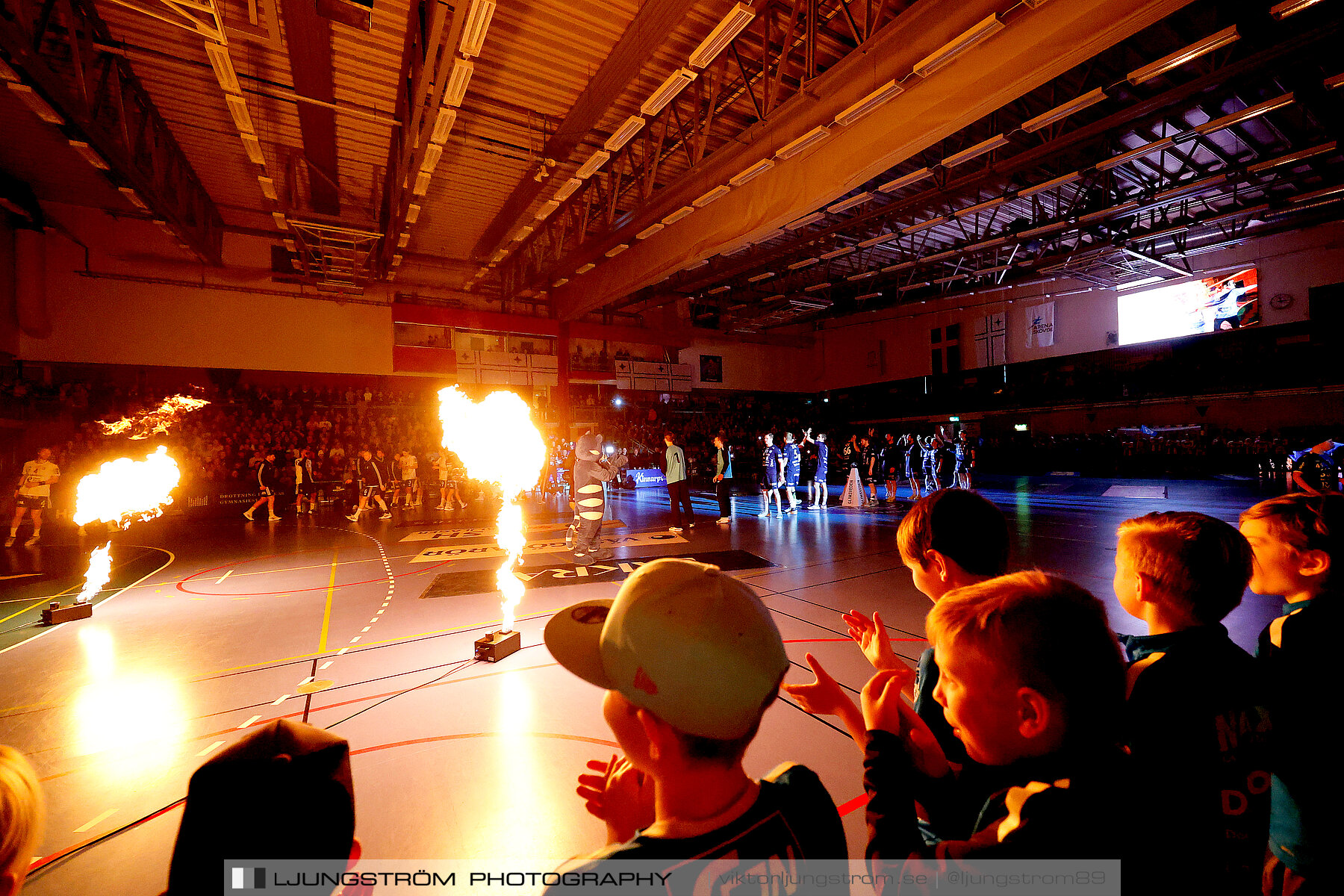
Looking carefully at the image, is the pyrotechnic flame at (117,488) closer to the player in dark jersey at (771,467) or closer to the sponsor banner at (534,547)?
the sponsor banner at (534,547)

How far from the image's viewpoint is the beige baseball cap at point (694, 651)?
0.93m

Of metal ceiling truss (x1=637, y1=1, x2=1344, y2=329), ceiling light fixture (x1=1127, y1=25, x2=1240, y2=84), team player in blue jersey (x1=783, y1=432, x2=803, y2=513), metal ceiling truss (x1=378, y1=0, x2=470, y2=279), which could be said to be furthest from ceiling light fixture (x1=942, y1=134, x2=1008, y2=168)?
metal ceiling truss (x1=378, y1=0, x2=470, y2=279)

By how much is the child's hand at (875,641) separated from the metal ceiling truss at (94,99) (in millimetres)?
10733

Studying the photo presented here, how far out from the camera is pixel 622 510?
15211 mm

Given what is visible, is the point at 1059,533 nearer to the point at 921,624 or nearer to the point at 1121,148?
the point at 921,624

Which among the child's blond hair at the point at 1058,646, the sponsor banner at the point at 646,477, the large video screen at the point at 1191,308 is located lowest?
the sponsor banner at the point at 646,477

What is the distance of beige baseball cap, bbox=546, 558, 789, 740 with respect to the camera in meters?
0.93

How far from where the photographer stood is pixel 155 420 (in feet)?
53.8

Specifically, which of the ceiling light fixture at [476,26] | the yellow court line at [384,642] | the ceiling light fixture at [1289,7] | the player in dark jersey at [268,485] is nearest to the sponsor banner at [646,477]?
the player in dark jersey at [268,485]

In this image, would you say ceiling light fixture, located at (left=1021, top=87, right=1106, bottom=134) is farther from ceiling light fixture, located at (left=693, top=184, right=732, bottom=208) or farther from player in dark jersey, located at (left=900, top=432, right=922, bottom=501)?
player in dark jersey, located at (left=900, top=432, right=922, bottom=501)

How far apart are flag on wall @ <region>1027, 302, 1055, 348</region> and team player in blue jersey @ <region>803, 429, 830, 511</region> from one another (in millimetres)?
14970

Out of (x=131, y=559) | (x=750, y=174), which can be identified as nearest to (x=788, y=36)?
(x=750, y=174)

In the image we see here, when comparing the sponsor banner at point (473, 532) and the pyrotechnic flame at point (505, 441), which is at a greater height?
the pyrotechnic flame at point (505, 441)

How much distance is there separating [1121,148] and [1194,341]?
11.4 metres
